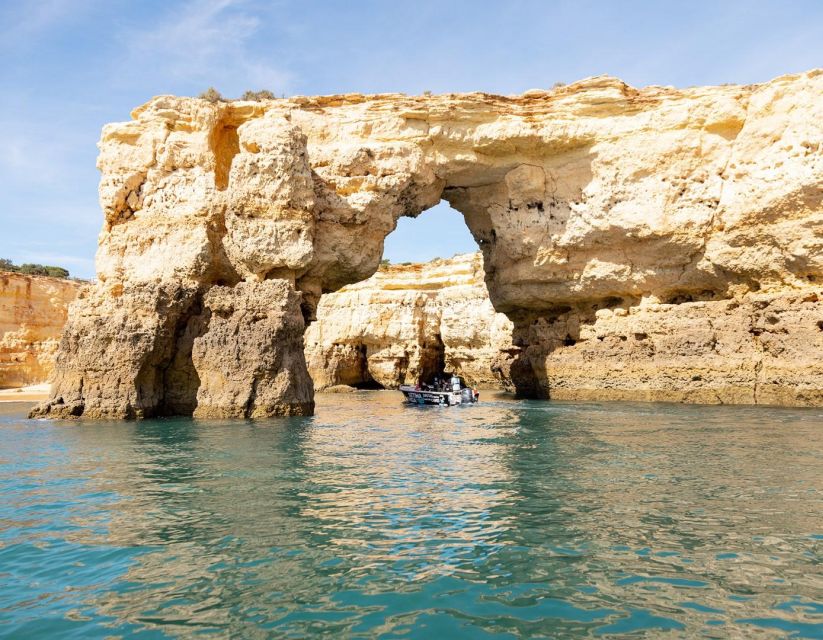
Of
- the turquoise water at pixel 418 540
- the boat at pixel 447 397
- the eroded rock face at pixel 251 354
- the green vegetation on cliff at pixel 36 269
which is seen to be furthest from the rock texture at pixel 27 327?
the turquoise water at pixel 418 540

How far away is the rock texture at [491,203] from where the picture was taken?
71.5ft

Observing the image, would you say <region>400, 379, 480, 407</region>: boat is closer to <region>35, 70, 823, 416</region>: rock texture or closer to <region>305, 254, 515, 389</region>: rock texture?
<region>35, 70, 823, 416</region>: rock texture

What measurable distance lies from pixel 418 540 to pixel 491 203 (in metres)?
23.8

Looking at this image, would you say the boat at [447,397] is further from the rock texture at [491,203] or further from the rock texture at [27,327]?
→ the rock texture at [27,327]

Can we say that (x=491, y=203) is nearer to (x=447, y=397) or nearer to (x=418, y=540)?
(x=447, y=397)

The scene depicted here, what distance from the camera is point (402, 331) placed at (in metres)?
49.1

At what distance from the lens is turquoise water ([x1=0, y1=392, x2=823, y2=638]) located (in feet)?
16.3

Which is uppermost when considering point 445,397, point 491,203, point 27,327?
point 491,203

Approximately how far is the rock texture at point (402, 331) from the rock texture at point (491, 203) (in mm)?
18071

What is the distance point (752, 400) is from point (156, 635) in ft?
73.9

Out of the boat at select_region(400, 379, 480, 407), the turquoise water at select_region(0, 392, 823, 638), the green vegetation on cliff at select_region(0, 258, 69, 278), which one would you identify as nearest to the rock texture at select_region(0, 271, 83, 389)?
the green vegetation on cliff at select_region(0, 258, 69, 278)

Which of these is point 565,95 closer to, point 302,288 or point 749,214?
point 749,214

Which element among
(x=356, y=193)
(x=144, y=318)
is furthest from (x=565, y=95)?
(x=144, y=318)

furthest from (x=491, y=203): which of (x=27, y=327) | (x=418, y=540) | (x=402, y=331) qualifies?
(x=27, y=327)
